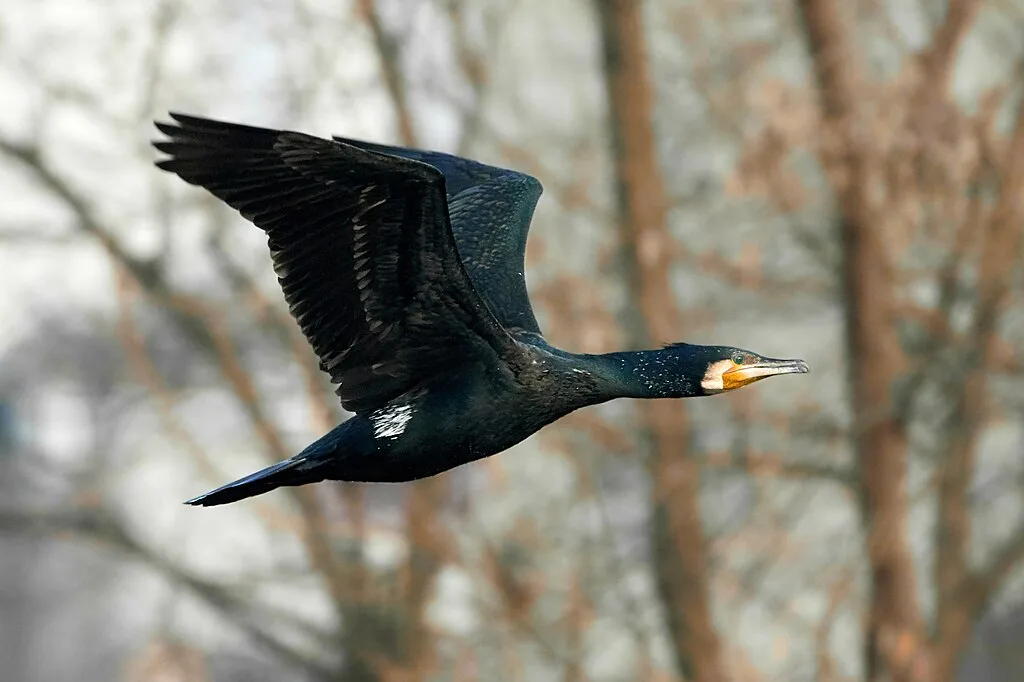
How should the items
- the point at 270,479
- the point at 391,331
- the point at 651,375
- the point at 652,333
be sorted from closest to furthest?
1. the point at 270,479
2. the point at 391,331
3. the point at 651,375
4. the point at 652,333

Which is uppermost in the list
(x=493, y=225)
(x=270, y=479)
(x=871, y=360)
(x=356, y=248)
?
(x=871, y=360)

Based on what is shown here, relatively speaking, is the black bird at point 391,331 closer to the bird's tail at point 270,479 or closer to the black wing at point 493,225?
the bird's tail at point 270,479

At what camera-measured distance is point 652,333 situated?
36.0 ft

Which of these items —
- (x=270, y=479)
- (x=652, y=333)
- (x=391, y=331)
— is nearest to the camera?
(x=270, y=479)

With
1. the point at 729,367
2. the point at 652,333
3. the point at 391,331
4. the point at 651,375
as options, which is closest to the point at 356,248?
the point at 391,331

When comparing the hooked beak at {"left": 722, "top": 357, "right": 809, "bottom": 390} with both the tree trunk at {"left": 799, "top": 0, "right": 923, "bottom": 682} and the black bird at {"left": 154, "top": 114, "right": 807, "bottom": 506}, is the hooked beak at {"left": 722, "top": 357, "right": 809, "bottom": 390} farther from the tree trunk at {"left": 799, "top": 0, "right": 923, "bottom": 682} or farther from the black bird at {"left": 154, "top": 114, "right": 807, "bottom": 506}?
the tree trunk at {"left": 799, "top": 0, "right": 923, "bottom": 682}

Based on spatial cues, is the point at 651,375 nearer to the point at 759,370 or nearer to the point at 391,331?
the point at 759,370

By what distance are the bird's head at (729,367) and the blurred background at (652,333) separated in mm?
5430

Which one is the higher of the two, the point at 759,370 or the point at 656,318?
the point at 656,318

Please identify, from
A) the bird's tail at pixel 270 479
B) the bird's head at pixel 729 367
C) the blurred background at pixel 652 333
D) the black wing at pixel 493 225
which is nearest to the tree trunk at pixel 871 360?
Result: the blurred background at pixel 652 333

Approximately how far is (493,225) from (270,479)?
1446 mm

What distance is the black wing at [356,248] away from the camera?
172 inches

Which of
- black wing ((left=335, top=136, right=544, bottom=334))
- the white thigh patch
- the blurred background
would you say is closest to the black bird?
the white thigh patch

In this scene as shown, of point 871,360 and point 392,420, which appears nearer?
point 392,420
